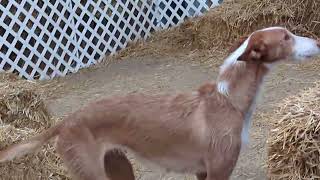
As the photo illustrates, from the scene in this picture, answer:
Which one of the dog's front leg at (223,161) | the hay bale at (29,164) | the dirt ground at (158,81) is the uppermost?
the dog's front leg at (223,161)

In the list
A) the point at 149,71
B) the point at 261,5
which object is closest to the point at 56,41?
the point at 149,71

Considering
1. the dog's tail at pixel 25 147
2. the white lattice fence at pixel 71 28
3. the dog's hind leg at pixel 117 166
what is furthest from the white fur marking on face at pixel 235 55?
the white lattice fence at pixel 71 28

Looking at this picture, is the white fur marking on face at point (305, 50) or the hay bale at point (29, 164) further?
the hay bale at point (29, 164)

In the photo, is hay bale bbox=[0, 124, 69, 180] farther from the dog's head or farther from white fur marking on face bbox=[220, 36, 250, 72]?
the dog's head

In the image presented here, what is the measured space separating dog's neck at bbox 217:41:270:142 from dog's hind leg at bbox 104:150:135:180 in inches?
29.6

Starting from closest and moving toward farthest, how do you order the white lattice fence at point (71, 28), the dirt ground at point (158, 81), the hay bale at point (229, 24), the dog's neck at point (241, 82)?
the dog's neck at point (241, 82), the dirt ground at point (158, 81), the hay bale at point (229, 24), the white lattice fence at point (71, 28)

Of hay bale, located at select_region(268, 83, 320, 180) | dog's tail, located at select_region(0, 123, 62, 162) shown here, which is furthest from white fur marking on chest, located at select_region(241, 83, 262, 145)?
dog's tail, located at select_region(0, 123, 62, 162)

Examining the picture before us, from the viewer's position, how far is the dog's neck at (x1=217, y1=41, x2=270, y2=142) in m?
4.21

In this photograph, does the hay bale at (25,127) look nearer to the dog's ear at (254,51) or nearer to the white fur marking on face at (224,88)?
the white fur marking on face at (224,88)

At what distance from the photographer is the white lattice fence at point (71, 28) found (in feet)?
29.0

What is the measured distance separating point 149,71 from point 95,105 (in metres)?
4.46

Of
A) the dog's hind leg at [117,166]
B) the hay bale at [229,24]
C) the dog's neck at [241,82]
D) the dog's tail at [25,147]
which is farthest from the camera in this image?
the hay bale at [229,24]

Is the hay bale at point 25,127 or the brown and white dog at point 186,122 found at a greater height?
the brown and white dog at point 186,122

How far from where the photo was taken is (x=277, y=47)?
4.24 m
